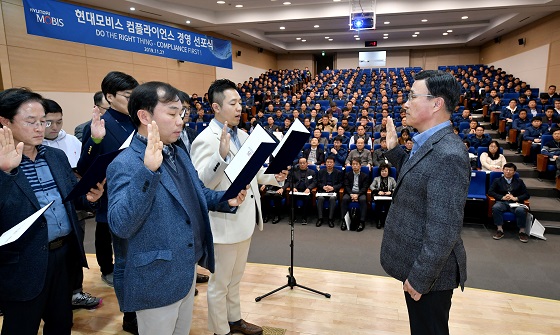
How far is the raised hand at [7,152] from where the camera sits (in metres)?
1.20

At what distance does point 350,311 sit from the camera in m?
2.41

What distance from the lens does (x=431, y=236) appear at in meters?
1.20

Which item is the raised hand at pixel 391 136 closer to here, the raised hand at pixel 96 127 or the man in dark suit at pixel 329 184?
the raised hand at pixel 96 127

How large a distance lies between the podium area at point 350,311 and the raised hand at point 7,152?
4.89 feet

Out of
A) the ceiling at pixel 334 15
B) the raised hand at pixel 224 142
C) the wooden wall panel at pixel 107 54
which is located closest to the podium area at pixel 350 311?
the raised hand at pixel 224 142

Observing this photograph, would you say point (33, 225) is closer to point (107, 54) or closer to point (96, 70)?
point (96, 70)

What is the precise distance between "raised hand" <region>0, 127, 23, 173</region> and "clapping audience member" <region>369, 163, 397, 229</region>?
14.0ft

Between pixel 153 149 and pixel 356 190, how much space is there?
4308 mm

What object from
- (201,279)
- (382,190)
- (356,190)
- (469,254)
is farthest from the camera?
(356,190)

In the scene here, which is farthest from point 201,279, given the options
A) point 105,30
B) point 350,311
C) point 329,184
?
point 105,30

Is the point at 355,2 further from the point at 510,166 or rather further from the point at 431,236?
the point at 431,236

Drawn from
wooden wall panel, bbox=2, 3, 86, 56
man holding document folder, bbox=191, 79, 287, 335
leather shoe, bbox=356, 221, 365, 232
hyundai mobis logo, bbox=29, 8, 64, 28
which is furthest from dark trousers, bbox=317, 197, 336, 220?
wooden wall panel, bbox=2, 3, 86, 56

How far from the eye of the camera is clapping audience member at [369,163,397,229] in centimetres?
474

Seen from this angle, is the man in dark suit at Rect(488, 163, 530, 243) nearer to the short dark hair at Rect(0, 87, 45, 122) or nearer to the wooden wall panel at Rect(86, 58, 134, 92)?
the short dark hair at Rect(0, 87, 45, 122)
